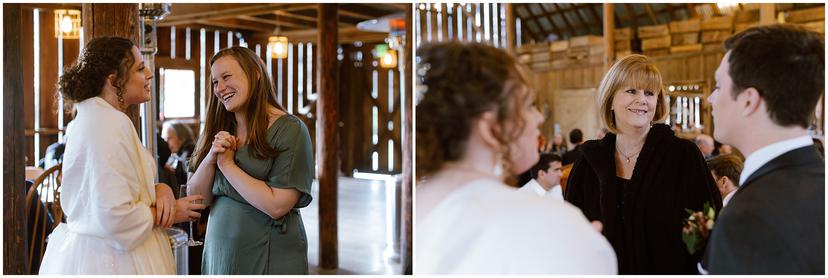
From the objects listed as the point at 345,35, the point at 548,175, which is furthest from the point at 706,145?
the point at 345,35

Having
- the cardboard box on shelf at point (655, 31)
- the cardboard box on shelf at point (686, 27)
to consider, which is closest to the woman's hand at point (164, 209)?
the cardboard box on shelf at point (686, 27)

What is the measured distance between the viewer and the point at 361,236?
6578mm

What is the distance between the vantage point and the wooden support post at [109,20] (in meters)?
2.76

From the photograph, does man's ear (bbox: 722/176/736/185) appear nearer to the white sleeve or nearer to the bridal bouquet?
the bridal bouquet

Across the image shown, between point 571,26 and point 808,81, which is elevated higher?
point 571,26

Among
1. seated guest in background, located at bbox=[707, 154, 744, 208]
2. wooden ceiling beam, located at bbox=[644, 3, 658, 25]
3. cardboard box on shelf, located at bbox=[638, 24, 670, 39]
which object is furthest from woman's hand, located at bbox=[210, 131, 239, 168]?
wooden ceiling beam, located at bbox=[644, 3, 658, 25]

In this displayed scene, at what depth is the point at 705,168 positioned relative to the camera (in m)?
1.91

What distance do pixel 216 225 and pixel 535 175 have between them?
1041 millimetres

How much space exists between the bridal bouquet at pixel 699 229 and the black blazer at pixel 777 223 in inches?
4.3

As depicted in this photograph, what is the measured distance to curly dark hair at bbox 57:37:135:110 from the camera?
1.99 meters

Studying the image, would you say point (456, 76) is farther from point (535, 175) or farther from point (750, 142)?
point (535, 175)

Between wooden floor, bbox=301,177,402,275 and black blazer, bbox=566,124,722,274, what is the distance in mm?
3475

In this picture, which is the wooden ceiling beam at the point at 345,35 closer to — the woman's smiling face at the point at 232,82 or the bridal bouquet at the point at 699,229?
the woman's smiling face at the point at 232,82

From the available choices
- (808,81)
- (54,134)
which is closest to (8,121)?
(808,81)
